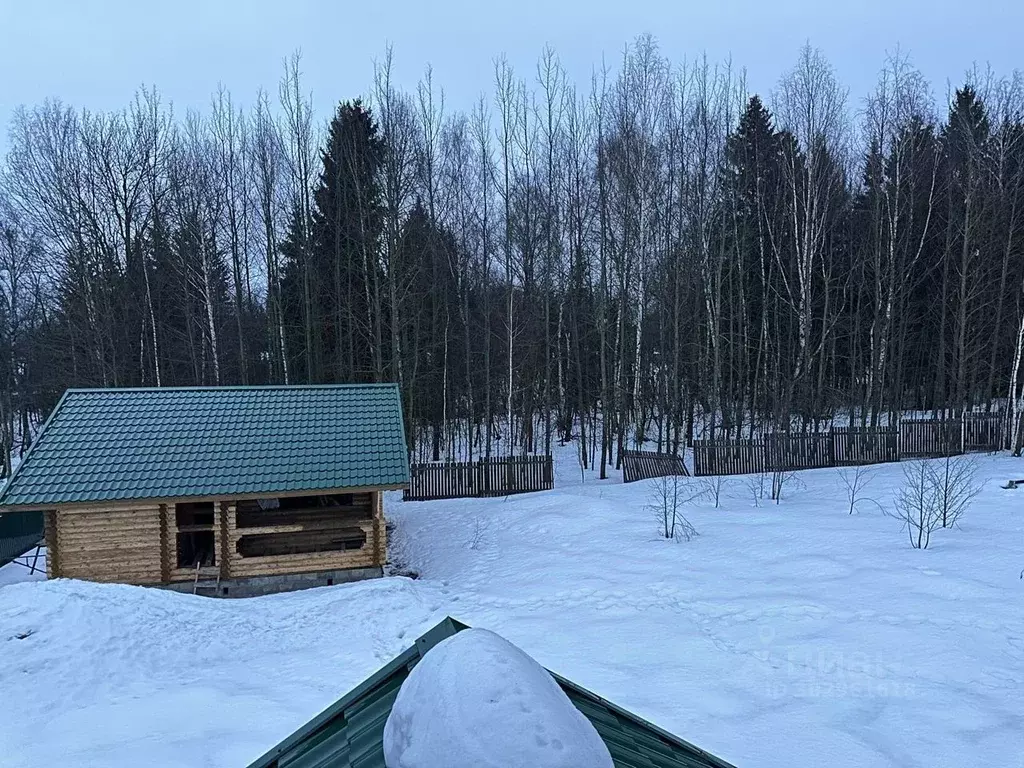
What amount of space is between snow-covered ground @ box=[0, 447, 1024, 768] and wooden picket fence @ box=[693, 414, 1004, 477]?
671cm

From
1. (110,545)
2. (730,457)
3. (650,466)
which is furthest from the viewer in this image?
(650,466)

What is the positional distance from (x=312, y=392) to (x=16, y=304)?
26.4m

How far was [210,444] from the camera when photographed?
13.2 metres

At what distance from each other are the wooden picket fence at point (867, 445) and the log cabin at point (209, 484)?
1206cm

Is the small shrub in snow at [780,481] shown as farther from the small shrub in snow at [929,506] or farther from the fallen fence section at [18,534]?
the fallen fence section at [18,534]

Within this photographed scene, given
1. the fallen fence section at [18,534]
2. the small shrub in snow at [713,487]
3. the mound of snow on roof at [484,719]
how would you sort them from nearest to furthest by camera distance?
the mound of snow on roof at [484,719]
the fallen fence section at [18,534]
the small shrub in snow at [713,487]

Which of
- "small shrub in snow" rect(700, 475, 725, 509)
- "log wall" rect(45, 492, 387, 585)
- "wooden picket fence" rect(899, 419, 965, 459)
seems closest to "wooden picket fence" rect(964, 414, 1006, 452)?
"wooden picket fence" rect(899, 419, 965, 459)

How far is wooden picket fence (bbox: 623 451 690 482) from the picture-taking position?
2031 cm

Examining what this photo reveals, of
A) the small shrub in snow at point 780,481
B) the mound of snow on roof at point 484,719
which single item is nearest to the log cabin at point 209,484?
the small shrub in snow at point 780,481

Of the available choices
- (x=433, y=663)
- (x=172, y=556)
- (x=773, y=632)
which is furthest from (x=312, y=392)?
(x=433, y=663)

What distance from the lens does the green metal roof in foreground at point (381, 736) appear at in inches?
115

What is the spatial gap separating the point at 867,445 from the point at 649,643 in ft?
53.3

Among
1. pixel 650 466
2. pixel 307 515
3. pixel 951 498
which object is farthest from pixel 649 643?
pixel 650 466

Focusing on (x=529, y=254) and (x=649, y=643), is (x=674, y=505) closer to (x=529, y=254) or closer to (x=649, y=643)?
(x=649, y=643)
